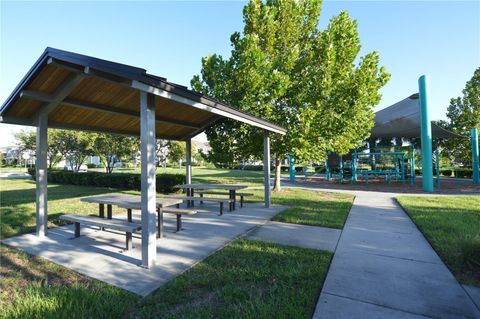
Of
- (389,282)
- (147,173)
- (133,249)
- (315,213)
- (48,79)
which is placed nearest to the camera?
(389,282)

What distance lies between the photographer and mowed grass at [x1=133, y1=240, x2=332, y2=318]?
2.68 m

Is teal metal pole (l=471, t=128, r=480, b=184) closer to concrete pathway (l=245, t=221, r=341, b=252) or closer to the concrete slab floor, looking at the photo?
concrete pathway (l=245, t=221, r=341, b=252)

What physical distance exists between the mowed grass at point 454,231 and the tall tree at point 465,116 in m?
15.6

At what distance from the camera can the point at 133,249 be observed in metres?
4.63

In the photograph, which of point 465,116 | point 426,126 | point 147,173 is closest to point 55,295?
point 147,173

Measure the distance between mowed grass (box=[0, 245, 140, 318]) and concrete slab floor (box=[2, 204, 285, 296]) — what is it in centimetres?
19

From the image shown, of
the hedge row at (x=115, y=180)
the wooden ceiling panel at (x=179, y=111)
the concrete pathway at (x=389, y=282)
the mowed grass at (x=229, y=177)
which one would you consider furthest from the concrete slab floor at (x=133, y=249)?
the mowed grass at (x=229, y=177)

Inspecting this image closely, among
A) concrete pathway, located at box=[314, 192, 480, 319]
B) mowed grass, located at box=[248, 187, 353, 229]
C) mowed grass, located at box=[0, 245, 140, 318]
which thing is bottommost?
concrete pathway, located at box=[314, 192, 480, 319]

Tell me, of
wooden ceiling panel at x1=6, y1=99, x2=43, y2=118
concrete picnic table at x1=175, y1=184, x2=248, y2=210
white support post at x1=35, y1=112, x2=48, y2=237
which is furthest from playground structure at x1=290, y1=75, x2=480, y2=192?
wooden ceiling panel at x1=6, y1=99, x2=43, y2=118

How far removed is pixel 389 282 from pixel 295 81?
9.92m

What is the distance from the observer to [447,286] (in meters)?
3.20

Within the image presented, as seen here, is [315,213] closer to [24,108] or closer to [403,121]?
[24,108]

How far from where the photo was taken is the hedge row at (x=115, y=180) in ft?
41.7

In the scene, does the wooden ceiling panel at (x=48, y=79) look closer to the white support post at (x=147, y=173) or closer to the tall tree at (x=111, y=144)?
the white support post at (x=147, y=173)
